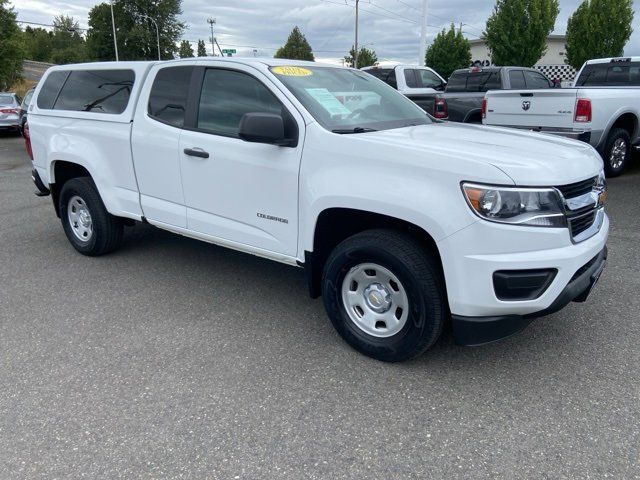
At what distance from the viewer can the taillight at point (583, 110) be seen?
24.2 ft

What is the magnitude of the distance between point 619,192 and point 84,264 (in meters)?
7.05

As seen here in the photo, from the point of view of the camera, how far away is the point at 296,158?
3.39 metres

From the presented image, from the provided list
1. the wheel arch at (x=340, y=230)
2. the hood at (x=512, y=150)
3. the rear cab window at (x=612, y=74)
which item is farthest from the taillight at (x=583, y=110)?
the wheel arch at (x=340, y=230)

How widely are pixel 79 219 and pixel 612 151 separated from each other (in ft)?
24.8

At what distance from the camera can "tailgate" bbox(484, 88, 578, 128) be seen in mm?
7551

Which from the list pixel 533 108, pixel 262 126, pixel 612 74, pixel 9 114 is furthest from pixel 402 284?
pixel 9 114

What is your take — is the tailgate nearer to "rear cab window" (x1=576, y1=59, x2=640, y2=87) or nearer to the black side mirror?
"rear cab window" (x1=576, y1=59, x2=640, y2=87)

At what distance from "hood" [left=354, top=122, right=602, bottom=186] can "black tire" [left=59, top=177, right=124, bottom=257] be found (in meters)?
2.90

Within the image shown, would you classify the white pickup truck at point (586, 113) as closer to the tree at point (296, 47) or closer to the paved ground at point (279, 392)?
the paved ground at point (279, 392)

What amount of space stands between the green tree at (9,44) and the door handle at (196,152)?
34951mm

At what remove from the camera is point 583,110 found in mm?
7410

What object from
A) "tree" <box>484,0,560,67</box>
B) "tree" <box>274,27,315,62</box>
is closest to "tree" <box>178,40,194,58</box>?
"tree" <box>274,27,315,62</box>

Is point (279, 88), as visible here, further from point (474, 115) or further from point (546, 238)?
point (474, 115)

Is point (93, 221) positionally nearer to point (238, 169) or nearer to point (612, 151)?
point (238, 169)
